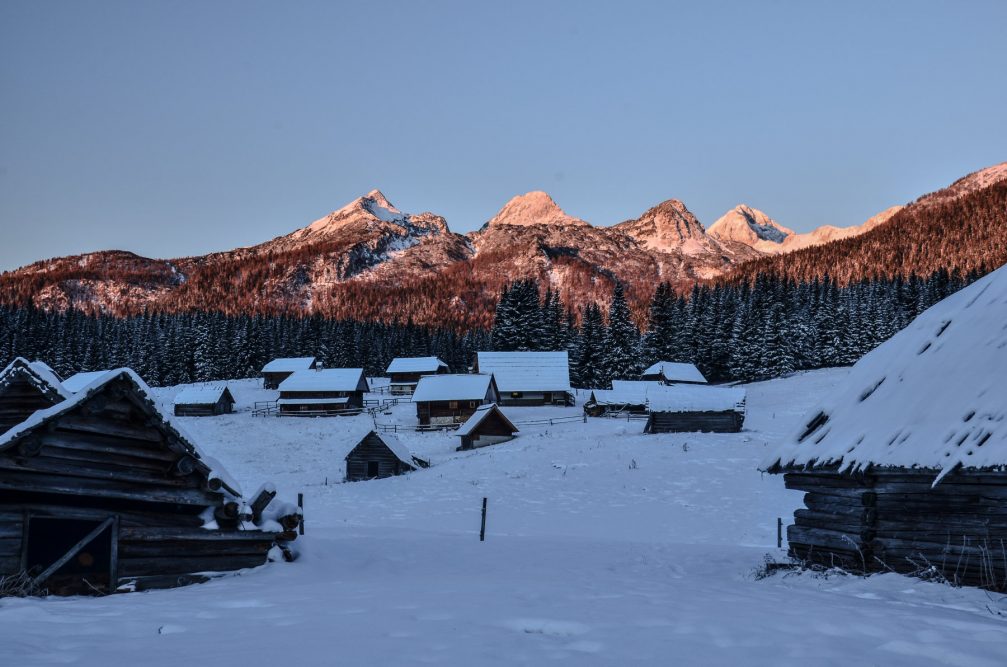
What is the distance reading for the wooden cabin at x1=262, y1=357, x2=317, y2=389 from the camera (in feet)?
286

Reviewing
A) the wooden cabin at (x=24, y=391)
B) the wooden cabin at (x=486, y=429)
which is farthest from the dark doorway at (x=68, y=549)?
the wooden cabin at (x=486, y=429)

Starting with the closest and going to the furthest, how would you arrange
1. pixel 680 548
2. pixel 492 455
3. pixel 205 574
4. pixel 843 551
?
pixel 205 574 → pixel 843 551 → pixel 680 548 → pixel 492 455

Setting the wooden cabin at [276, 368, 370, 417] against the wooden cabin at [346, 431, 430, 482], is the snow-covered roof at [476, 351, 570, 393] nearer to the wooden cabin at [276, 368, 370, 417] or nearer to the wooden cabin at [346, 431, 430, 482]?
the wooden cabin at [276, 368, 370, 417]

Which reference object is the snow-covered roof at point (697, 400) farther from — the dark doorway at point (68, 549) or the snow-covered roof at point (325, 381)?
the snow-covered roof at point (325, 381)

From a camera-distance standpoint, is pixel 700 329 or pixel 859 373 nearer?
pixel 859 373

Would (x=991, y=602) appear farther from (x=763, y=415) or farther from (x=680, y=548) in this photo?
(x=763, y=415)

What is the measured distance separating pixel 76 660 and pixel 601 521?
19.7m

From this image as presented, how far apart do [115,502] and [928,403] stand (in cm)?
1264

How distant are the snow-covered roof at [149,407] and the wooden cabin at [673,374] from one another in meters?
61.4

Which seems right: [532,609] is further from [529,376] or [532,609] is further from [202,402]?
[202,402]

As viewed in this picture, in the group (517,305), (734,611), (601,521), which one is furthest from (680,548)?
(517,305)

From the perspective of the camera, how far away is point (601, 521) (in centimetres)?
2316

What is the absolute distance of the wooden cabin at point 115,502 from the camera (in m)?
8.89

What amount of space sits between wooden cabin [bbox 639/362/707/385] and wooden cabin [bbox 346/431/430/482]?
39.1 meters
